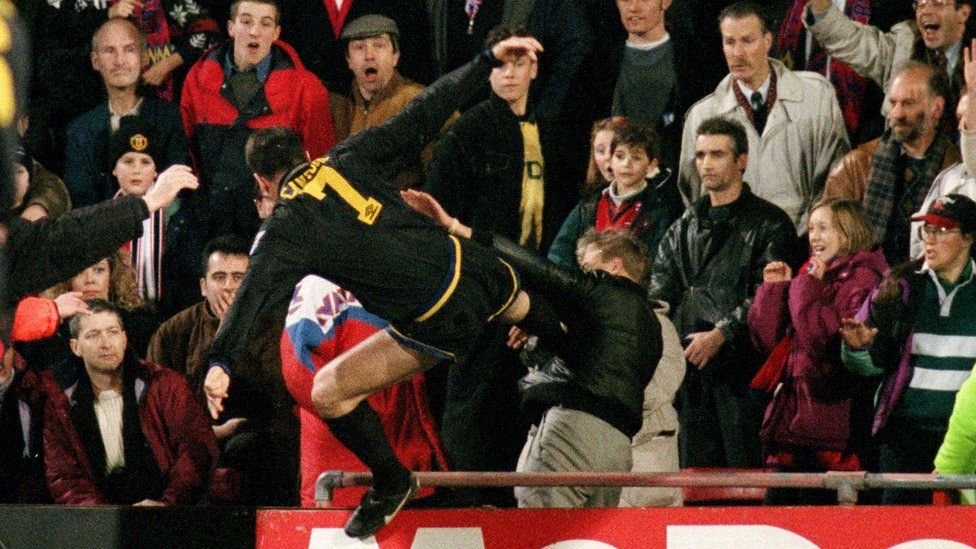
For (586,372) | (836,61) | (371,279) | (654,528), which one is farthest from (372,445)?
(836,61)

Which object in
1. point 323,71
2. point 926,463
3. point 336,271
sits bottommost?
point 926,463

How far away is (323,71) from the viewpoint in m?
9.24

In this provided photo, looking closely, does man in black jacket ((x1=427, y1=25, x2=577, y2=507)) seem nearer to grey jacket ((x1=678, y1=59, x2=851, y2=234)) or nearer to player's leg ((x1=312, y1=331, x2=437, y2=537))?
grey jacket ((x1=678, y1=59, x2=851, y2=234))

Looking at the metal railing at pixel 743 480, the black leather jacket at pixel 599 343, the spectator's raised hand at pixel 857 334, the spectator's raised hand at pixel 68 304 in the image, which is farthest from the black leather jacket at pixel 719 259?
the spectator's raised hand at pixel 68 304

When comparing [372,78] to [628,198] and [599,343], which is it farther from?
[599,343]

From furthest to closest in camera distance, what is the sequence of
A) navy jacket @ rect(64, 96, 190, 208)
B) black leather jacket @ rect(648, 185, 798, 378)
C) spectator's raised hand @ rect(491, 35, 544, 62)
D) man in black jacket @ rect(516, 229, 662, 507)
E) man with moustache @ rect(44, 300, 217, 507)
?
navy jacket @ rect(64, 96, 190, 208)
black leather jacket @ rect(648, 185, 798, 378)
man with moustache @ rect(44, 300, 217, 507)
spectator's raised hand @ rect(491, 35, 544, 62)
man in black jacket @ rect(516, 229, 662, 507)

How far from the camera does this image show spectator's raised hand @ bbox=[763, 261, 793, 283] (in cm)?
744

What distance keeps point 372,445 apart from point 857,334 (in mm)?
2263

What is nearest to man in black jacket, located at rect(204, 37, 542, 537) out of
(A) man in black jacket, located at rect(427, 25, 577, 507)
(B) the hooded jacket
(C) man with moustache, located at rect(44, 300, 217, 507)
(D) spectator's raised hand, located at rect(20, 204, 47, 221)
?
(C) man with moustache, located at rect(44, 300, 217, 507)

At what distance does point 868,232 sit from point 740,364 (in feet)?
2.69

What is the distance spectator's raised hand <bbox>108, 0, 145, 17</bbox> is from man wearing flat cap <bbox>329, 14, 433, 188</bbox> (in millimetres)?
1288

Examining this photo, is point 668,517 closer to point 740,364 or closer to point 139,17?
point 740,364

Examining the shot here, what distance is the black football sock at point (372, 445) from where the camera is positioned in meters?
5.70

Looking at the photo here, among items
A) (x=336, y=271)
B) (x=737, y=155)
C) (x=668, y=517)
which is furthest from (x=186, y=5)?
(x=668, y=517)
